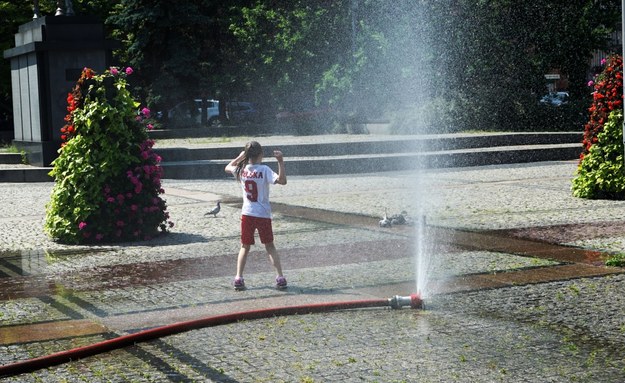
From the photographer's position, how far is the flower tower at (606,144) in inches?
610

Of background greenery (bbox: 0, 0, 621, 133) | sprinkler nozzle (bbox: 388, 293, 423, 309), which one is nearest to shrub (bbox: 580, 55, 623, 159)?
sprinkler nozzle (bbox: 388, 293, 423, 309)

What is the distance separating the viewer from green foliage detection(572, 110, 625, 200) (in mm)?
15469

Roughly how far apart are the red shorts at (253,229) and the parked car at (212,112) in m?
34.8

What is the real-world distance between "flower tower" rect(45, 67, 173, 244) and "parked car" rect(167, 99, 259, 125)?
30.8 meters

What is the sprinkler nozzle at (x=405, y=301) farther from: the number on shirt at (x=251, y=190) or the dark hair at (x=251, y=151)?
the dark hair at (x=251, y=151)

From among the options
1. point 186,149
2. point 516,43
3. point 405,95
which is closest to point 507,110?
point 516,43

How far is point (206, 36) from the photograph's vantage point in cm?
4425

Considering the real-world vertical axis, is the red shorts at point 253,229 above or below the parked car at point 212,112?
below

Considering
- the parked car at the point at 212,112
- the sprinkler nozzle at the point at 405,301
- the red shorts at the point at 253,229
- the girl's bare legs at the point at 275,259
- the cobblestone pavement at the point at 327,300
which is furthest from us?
the parked car at the point at 212,112

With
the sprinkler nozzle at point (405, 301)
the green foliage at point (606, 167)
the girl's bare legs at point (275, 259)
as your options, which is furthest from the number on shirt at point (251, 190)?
the green foliage at point (606, 167)

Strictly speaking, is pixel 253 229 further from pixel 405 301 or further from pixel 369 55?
pixel 369 55

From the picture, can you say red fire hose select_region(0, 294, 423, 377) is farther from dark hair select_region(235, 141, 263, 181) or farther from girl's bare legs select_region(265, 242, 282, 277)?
dark hair select_region(235, 141, 263, 181)

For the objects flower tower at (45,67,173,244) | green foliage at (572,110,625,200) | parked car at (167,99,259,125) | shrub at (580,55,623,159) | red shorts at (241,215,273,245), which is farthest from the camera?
parked car at (167,99,259,125)

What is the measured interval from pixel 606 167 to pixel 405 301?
8781 millimetres
